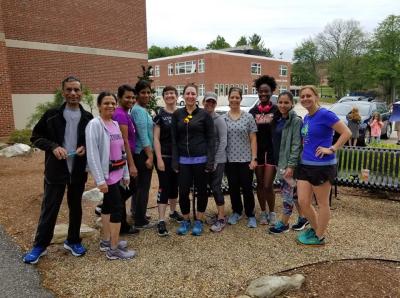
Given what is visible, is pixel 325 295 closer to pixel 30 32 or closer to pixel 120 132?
pixel 120 132

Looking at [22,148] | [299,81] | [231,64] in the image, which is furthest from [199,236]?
[299,81]

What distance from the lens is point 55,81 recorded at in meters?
18.3

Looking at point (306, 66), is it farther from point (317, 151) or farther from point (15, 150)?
point (317, 151)

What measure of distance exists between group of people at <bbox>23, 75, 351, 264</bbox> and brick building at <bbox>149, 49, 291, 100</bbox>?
4017cm

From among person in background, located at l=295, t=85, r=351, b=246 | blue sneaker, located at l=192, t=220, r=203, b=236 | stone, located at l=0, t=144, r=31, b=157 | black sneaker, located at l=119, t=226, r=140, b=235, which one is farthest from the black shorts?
stone, located at l=0, t=144, r=31, b=157

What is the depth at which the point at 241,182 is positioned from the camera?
4.93 m

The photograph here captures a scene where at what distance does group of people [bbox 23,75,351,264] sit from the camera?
3863 mm

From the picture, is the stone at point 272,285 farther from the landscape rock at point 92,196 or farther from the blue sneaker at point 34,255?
the landscape rock at point 92,196

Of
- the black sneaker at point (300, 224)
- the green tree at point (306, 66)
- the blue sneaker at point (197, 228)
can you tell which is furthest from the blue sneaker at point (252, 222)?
the green tree at point (306, 66)

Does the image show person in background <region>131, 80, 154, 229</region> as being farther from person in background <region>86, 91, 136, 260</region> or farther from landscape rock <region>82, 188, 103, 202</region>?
landscape rock <region>82, 188, 103, 202</region>

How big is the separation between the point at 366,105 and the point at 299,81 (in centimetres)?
6097

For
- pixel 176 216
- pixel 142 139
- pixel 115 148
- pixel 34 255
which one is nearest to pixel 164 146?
pixel 142 139

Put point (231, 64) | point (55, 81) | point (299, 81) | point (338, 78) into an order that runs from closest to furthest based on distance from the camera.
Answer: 1. point (55, 81)
2. point (231, 64)
3. point (338, 78)
4. point (299, 81)

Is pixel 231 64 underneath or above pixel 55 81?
above
